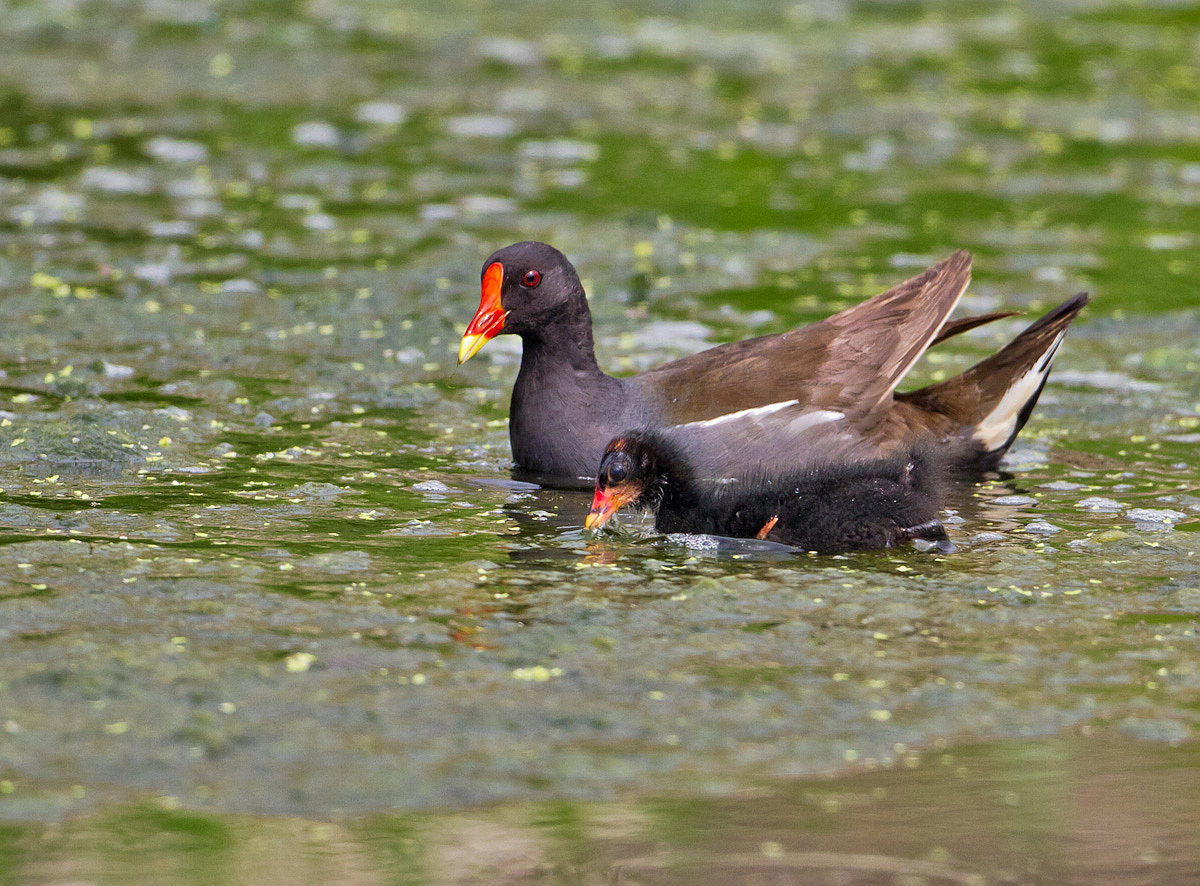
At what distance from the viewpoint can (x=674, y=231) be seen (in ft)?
35.2

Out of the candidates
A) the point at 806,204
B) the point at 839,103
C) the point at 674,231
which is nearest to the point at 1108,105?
the point at 839,103

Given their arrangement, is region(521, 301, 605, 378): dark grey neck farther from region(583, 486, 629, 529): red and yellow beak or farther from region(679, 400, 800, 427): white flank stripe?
region(583, 486, 629, 529): red and yellow beak

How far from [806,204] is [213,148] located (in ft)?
14.0

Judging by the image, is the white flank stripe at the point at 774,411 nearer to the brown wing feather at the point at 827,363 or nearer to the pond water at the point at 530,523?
the brown wing feather at the point at 827,363

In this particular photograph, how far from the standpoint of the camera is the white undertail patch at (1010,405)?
688 cm

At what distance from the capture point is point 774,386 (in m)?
6.38

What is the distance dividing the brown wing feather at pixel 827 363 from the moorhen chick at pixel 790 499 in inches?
20.0

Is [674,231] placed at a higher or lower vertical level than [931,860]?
higher

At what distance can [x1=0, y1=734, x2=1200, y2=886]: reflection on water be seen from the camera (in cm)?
357

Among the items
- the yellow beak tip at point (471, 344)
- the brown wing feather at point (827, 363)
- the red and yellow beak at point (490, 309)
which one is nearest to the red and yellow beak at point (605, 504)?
the brown wing feather at point (827, 363)

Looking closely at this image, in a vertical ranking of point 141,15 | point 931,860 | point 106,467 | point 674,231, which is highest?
point 141,15

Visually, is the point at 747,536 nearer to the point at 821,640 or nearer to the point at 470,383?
the point at 821,640

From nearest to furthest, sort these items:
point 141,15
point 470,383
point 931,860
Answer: point 931,860, point 470,383, point 141,15

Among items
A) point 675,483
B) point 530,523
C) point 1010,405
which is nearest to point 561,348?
point 530,523
